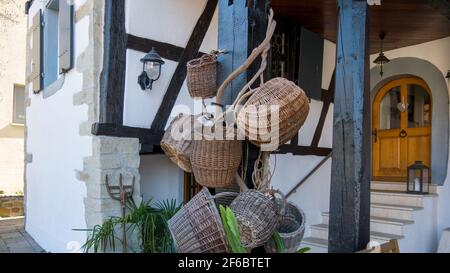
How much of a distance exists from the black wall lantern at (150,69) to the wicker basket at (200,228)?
1.98 metres

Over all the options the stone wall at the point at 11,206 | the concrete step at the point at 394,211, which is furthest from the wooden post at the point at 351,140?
the stone wall at the point at 11,206

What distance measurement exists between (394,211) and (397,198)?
10.7 inches

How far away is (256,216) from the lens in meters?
1.43

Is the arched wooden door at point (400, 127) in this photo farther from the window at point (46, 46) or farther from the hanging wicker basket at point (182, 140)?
the window at point (46, 46)

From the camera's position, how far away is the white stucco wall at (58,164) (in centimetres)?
357

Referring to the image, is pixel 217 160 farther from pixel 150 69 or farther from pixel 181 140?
pixel 150 69

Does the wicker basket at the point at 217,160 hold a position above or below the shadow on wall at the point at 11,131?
below

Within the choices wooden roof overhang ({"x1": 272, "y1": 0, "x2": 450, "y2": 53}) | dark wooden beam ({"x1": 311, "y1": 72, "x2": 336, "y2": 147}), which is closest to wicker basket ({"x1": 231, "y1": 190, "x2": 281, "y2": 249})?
wooden roof overhang ({"x1": 272, "y1": 0, "x2": 450, "y2": 53})

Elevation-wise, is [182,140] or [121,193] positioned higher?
[182,140]

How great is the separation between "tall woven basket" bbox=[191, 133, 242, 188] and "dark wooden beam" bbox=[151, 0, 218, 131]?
1.90 m

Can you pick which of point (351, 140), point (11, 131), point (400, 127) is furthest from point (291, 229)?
point (11, 131)
